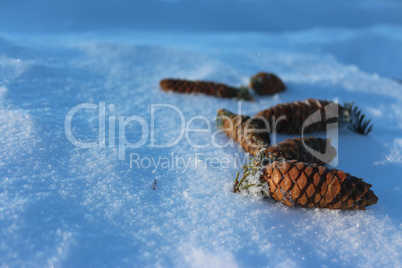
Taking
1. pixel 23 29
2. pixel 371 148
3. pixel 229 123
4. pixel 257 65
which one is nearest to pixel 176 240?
pixel 229 123

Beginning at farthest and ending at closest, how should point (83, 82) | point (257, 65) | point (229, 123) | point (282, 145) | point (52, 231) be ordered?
point (257, 65) → point (83, 82) → point (229, 123) → point (282, 145) → point (52, 231)

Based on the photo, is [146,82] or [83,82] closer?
[83,82]

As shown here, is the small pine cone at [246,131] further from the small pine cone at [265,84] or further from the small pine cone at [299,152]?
the small pine cone at [265,84]

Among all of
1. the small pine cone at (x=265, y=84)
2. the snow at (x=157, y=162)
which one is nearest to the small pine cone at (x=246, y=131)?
the snow at (x=157, y=162)

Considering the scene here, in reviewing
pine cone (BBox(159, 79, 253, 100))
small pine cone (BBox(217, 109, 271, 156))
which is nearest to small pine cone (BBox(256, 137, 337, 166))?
small pine cone (BBox(217, 109, 271, 156))

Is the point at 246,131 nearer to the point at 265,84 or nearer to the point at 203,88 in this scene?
the point at 203,88

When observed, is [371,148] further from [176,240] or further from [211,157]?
[176,240]

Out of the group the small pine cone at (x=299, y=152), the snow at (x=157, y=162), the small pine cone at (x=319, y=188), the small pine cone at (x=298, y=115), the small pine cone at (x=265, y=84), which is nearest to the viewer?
the snow at (x=157, y=162)
